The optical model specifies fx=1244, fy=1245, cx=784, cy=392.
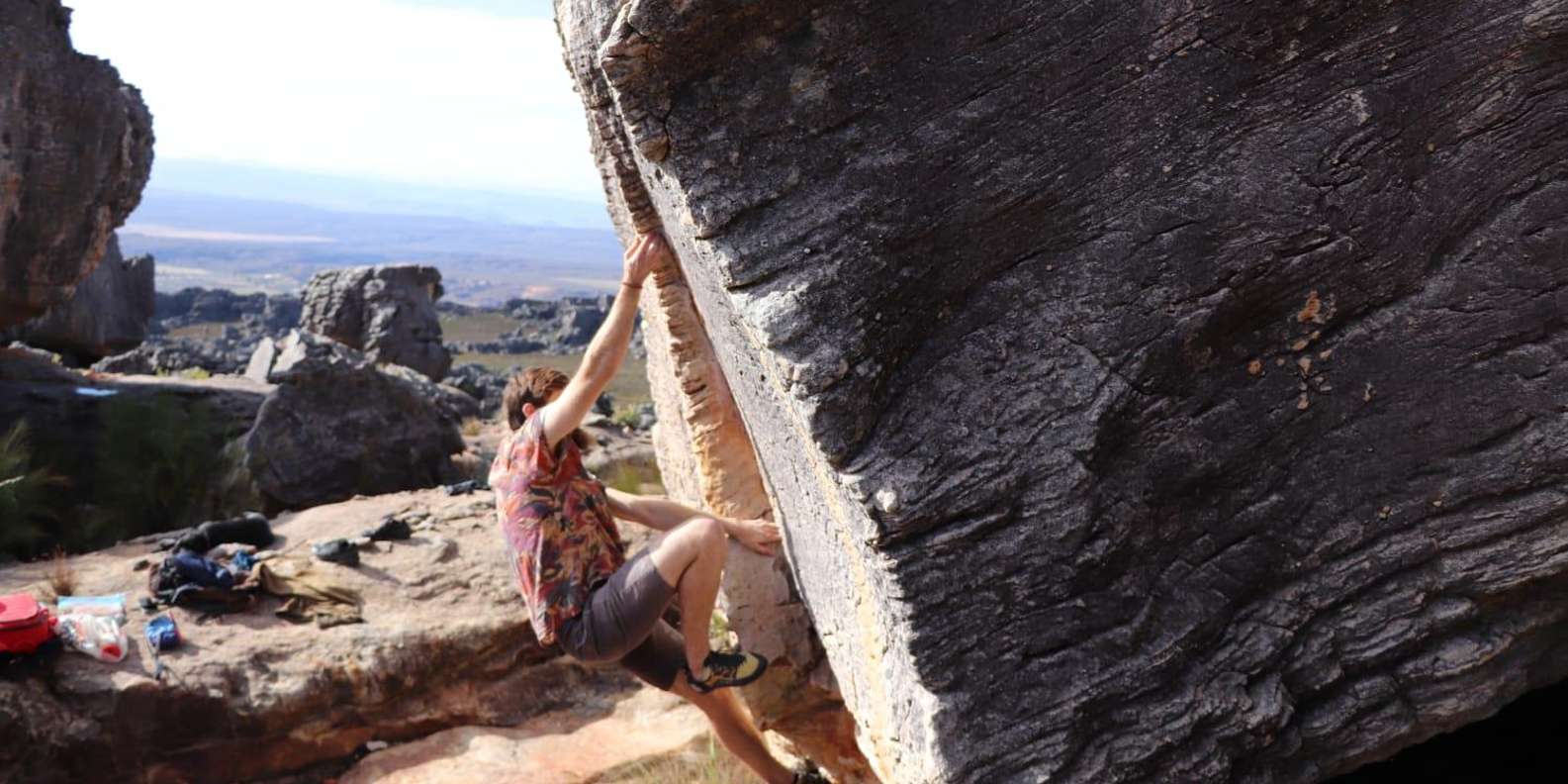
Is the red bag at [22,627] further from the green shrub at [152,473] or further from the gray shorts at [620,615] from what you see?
the green shrub at [152,473]

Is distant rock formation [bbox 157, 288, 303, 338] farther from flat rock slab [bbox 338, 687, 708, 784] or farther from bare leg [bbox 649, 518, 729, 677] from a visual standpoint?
bare leg [bbox 649, 518, 729, 677]

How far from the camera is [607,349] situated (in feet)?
18.8

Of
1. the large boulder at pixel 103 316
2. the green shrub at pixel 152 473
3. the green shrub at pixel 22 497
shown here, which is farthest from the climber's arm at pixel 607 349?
the large boulder at pixel 103 316

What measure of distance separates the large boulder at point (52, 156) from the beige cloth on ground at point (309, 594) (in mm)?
9306

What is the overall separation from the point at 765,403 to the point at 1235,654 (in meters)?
2.07

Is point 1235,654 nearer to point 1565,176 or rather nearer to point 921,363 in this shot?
point 921,363

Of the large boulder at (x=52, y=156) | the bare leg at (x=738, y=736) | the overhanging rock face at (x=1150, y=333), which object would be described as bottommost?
the bare leg at (x=738, y=736)

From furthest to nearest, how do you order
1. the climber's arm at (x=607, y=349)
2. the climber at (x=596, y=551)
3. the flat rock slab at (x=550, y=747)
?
the flat rock slab at (x=550, y=747), the climber at (x=596, y=551), the climber's arm at (x=607, y=349)

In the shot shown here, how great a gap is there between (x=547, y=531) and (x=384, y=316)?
2139cm

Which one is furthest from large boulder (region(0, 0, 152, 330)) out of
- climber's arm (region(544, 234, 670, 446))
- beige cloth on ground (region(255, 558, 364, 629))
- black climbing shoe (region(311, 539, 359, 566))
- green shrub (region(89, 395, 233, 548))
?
climber's arm (region(544, 234, 670, 446))

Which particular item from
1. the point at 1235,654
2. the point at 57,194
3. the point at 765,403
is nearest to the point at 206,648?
the point at 765,403

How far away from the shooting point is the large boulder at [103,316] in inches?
915

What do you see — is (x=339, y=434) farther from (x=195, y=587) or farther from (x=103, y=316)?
(x=103, y=316)

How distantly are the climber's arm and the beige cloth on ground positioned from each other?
13.0ft
